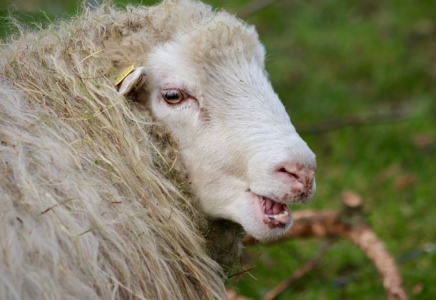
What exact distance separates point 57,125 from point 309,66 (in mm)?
5111

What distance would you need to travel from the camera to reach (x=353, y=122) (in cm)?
588

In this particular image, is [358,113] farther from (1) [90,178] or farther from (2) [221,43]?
(1) [90,178]

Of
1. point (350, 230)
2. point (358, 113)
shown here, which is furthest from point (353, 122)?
point (350, 230)

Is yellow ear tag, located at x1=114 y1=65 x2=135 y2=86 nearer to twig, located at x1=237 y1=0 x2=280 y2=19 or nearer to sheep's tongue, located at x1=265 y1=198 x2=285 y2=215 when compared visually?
sheep's tongue, located at x1=265 y1=198 x2=285 y2=215

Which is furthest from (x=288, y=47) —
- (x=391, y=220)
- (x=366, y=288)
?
(x=366, y=288)

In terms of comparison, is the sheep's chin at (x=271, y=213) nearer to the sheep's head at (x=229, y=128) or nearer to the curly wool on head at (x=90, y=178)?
the sheep's head at (x=229, y=128)

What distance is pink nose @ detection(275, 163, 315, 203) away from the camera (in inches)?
107

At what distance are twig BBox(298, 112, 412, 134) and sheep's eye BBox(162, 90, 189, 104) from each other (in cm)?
302

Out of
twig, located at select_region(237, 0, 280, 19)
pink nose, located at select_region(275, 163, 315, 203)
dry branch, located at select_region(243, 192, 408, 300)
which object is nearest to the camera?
pink nose, located at select_region(275, 163, 315, 203)

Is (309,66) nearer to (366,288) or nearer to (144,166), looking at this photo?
(366,288)

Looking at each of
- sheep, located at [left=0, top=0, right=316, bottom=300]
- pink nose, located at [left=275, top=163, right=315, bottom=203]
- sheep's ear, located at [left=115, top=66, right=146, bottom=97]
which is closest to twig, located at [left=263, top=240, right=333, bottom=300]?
sheep, located at [left=0, top=0, right=316, bottom=300]

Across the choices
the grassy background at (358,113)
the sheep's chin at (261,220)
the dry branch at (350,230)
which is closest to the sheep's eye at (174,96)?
the sheep's chin at (261,220)

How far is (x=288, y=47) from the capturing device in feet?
25.7

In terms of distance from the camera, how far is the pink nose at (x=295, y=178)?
2709 mm
